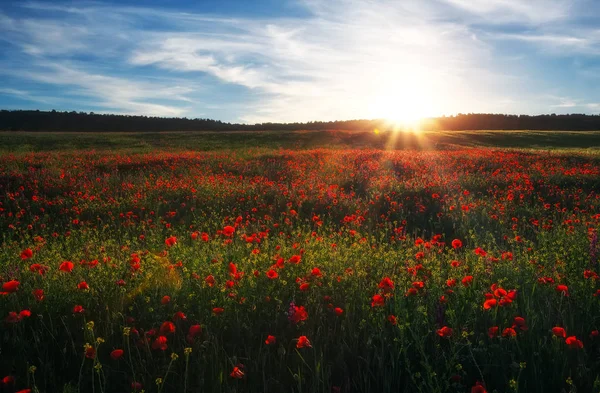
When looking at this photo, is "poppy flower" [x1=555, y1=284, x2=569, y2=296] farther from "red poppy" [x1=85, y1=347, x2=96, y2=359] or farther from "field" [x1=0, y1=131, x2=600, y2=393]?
"red poppy" [x1=85, y1=347, x2=96, y2=359]

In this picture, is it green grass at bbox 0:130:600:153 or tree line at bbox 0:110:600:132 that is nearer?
green grass at bbox 0:130:600:153

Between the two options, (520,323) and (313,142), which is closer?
(520,323)

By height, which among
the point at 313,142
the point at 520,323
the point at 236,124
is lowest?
the point at 520,323

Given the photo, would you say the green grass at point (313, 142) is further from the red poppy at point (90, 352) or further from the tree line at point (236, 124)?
Answer: the tree line at point (236, 124)

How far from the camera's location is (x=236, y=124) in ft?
259

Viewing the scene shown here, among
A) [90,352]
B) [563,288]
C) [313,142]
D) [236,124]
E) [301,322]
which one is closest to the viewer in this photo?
[90,352]

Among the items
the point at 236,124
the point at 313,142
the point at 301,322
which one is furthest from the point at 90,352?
the point at 236,124

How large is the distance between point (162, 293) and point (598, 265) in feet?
13.7

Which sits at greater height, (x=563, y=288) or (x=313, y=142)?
(x=313, y=142)

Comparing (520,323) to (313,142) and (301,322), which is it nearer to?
(301,322)

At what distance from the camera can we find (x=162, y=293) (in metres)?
3.31

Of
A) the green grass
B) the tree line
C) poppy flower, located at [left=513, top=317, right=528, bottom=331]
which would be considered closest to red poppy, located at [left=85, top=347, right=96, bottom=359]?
poppy flower, located at [left=513, top=317, right=528, bottom=331]

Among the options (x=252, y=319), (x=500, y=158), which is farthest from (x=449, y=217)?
(x=500, y=158)

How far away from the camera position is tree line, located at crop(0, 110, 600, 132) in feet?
228
